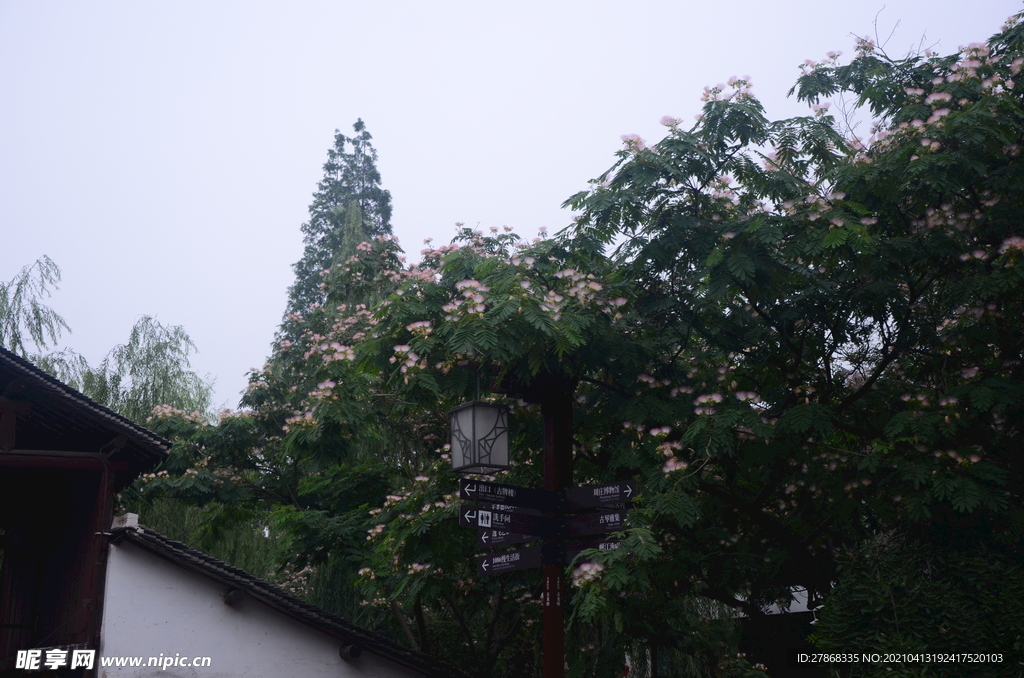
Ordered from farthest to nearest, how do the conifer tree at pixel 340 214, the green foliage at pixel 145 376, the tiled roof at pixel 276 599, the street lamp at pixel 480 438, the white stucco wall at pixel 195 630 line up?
the conifer tree at pixel 340 214, the green foliage at pixel 145 376, the tiled roof at pixel 276 599, the white stucco wall at pixel 195 630, the street lamp at pixel 480 438

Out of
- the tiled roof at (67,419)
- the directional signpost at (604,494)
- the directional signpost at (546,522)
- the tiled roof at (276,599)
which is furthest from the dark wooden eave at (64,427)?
the directional signpost at (604,494)

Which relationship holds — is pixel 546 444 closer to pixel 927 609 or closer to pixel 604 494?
pixel 604 494

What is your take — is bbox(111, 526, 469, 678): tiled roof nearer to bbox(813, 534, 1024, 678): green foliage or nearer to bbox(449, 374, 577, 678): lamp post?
bbox(449, 374, 577, 678): lamp post

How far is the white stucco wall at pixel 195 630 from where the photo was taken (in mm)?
11023

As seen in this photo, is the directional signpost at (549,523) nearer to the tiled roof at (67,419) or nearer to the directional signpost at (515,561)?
the directional signpost at (515,561)

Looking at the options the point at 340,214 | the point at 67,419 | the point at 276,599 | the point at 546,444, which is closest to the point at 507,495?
the point at 546,444

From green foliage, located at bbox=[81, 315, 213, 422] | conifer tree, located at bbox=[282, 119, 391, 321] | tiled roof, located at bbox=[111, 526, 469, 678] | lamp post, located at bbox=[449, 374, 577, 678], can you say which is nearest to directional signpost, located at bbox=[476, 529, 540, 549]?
lamp post, located at bbox=[449, 374, 577, 678]

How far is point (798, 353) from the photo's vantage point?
1066cm

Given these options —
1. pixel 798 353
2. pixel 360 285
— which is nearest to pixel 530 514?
pixel 798 353

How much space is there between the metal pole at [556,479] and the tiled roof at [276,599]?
394 cm

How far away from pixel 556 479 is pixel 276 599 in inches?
183

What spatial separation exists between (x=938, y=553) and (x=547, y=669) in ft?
12.8

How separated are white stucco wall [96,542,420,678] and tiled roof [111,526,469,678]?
7.1 inches

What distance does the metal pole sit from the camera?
29.4 ft
